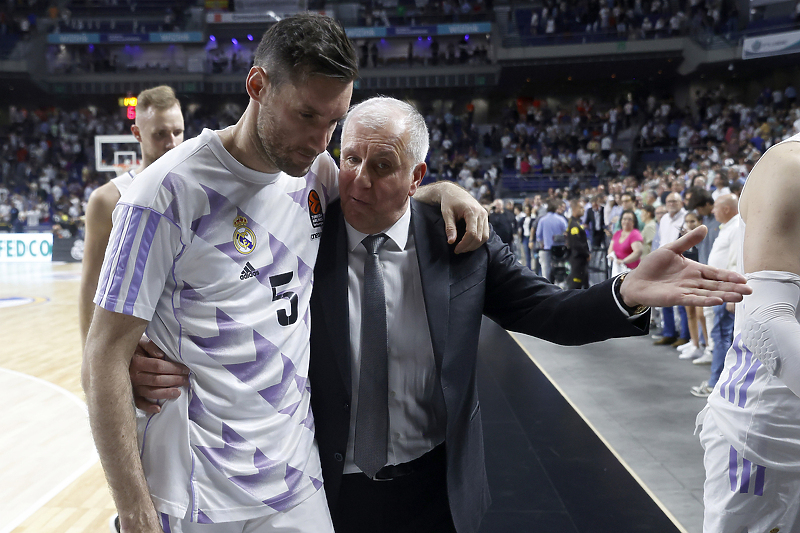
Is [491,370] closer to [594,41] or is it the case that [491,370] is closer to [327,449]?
[327,449]

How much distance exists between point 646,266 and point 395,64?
27913mm

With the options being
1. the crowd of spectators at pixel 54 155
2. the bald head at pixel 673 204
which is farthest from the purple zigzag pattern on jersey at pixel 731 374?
the crowd of spectators at pixel 54 155

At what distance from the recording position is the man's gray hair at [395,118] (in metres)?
1.62

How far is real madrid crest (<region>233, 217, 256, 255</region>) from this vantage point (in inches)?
56.2

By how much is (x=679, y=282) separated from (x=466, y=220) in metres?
0.59

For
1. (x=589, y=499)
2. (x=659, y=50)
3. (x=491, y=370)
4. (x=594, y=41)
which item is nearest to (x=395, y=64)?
(x=594, y=41)

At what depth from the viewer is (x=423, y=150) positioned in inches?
67.7

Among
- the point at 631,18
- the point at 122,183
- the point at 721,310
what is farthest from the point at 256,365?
the point at 631,18

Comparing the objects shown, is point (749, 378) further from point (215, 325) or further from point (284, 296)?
point (215, 325)

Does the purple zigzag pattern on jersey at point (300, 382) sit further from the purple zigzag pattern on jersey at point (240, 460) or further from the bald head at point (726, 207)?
the bald head at point (726, 207)

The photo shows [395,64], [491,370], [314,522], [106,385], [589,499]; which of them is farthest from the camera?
[395,64]

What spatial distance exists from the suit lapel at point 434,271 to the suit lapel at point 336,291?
0.71 feet

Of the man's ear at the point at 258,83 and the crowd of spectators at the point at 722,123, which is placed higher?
the crowd of spectators at the point at 722,123

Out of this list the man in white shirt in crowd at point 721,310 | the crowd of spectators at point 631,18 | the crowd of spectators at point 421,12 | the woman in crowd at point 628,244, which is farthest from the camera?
the crowd of spectators at point 421,12
